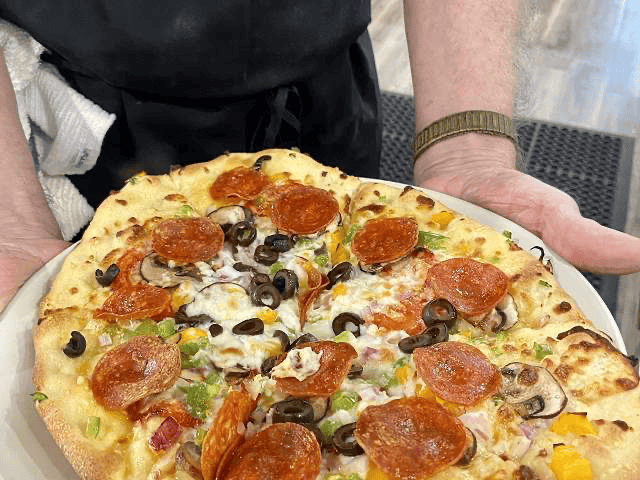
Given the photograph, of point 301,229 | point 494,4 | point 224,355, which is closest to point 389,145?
point 494,4

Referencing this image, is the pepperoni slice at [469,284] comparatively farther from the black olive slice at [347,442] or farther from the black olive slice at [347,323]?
the black olive slice at [347,442]

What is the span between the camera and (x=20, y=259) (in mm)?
2096

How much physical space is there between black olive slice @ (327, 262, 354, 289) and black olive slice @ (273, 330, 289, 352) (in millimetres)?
255

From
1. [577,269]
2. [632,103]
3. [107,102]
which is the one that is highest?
[107,102]

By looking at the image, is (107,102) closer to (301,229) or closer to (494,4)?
(301,229)

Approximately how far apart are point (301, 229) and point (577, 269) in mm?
786

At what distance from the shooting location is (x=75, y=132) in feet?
8.14

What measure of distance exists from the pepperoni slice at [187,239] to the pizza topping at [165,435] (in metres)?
0.55

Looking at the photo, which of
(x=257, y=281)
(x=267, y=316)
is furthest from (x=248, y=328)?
(x=257, y=281)

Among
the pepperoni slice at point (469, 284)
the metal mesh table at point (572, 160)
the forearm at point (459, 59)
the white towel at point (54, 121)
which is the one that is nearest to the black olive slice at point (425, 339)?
the pepperoni slice at point (469, 284)

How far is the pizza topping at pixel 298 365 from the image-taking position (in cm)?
165

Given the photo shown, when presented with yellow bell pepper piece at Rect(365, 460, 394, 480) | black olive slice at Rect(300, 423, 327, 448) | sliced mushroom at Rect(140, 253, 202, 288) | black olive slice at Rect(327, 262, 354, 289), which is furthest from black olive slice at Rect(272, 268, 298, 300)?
yellow bell pepper piece at Rect(365, 460, 394, 480)

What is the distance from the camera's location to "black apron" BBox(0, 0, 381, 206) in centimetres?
224

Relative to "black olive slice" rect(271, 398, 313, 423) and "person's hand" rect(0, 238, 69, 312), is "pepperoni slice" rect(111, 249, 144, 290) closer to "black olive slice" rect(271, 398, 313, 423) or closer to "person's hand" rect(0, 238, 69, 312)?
"person's hand" rect(0, 238, 69, 312)
